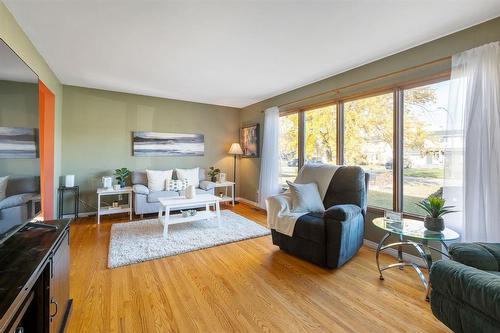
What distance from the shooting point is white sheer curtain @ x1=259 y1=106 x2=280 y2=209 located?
4523mm

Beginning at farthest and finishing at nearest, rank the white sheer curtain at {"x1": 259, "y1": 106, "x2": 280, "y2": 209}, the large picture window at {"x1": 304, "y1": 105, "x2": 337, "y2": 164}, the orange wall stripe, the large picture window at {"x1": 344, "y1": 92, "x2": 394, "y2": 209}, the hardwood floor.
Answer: the white sheer curtain at {"x1": 259, "y1": 106, "x2": 280, "y2": 209} < the large picture window at {"x1": 304, "y1": 105, "x2": 337, "y2": 164} < the orange wall stripe < the large picture window at {"x1": 344, "y1": 92, "x2": 394, "y2": 209} < the hardwood floor

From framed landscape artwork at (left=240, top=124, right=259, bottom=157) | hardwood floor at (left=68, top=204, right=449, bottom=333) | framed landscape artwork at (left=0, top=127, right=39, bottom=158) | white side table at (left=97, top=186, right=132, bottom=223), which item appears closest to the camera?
framed landscape artwork at (left=0, top=127, right=39, bottom=158)

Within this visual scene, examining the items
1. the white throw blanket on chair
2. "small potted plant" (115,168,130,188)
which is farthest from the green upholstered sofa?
"small potted plant" (115,168,130,188)

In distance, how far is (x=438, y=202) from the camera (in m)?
1.93

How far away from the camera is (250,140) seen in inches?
214

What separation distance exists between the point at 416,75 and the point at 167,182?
4.12 meters

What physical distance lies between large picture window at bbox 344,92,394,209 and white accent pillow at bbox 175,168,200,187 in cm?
295

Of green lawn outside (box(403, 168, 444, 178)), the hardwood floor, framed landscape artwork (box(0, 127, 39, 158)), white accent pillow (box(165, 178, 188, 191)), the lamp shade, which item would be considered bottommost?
the hardwood floor

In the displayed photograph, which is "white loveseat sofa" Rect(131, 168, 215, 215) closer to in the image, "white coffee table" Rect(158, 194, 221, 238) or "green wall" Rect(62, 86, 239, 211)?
"green wall" Rect(62, 86, 239, 211)

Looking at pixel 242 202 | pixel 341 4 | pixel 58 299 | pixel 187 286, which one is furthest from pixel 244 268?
pixel 242 202

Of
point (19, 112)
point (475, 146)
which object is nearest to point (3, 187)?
point (19, 112)

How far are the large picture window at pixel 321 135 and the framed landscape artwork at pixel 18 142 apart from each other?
3383mm

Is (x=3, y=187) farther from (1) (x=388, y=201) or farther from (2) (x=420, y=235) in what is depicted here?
(1) (x=388, y=201)

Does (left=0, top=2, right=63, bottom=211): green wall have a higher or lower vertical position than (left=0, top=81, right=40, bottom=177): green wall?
higher
